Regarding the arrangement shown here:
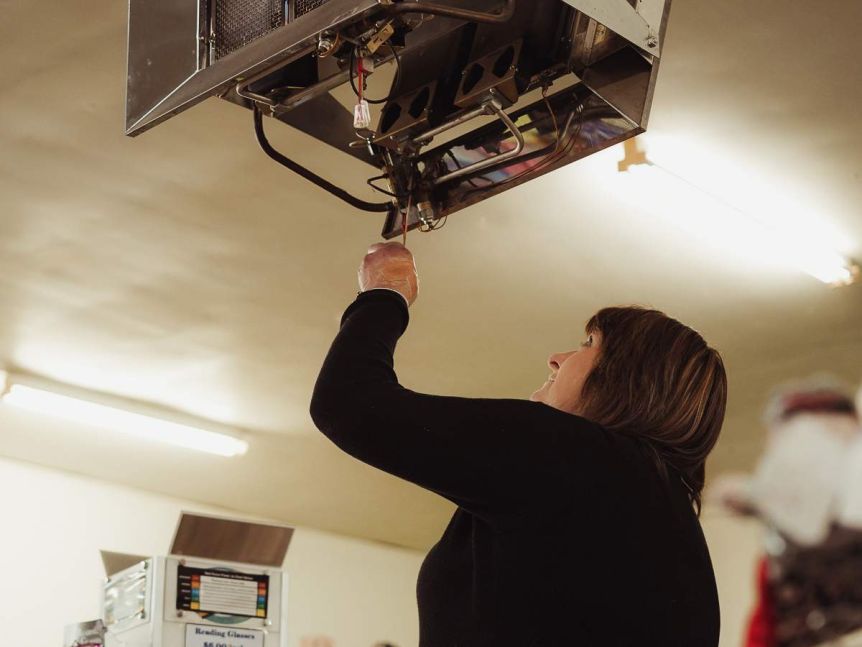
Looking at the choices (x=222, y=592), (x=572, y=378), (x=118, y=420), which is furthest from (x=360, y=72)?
(x=118, y=420)

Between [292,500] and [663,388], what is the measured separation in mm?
4613

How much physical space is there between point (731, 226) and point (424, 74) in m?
1.95

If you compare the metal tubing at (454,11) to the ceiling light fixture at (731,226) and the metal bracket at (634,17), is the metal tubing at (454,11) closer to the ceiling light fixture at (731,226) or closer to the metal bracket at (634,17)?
the metal bracket at (634,17)

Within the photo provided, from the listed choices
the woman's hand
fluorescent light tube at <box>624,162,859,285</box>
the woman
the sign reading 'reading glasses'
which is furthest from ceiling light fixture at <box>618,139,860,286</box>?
the woman

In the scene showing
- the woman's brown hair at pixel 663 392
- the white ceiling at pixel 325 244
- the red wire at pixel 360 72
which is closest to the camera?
the woman's brown hair at pixel 663 392

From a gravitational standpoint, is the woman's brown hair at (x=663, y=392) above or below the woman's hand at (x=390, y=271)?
below

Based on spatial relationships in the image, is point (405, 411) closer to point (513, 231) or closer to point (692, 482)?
point (692, 482)

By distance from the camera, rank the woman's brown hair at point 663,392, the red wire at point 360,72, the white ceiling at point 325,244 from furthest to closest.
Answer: the white ceiling at point 325,244 → the red wire at point 360,72 → the woman's brown hair at point 663,392

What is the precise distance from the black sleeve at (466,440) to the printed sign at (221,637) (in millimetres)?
1507

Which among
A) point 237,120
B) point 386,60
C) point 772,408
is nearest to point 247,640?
point 237,120

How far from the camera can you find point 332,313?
4.03 metres

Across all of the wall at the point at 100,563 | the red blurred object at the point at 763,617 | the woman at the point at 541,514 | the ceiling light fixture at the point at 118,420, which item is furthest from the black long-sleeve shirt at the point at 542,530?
the wall at the point at 100,563

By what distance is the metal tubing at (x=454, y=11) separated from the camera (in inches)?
53.2

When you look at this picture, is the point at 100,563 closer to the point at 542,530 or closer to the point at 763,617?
the point at 542,530
